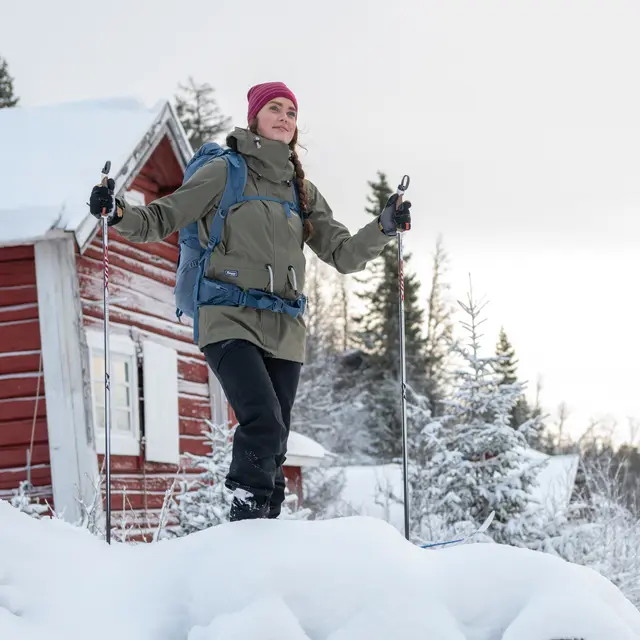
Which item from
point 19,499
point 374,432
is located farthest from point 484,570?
point 374,432

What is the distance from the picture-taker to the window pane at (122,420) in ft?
28.4

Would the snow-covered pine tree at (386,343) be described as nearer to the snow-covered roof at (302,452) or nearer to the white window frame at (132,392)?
the snow-covered roof at (302,452)

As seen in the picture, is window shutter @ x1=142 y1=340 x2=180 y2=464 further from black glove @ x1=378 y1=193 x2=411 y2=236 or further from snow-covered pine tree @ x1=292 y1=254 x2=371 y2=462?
snow-covered pine tree @ x1=292 y1=254 x2=371 y2=462

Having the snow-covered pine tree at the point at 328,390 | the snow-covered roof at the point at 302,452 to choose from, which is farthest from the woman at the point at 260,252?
the snow-covered pine tree at the point at 328,390

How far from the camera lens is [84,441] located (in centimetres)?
761

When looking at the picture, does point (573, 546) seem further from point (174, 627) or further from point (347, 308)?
Result: point (347, 308)

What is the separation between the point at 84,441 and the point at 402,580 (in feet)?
17.6

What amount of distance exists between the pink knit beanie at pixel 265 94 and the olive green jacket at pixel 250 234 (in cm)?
15

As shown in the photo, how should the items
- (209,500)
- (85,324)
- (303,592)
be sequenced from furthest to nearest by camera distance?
(85,324) → (209,500) → (303,592)

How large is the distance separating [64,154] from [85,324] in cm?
167

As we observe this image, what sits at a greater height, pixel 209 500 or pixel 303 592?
pixel 303 592

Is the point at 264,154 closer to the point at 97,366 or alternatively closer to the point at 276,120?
the point at 276,120

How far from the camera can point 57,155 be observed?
28.0 ft

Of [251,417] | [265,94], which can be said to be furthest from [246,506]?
[265,94]
